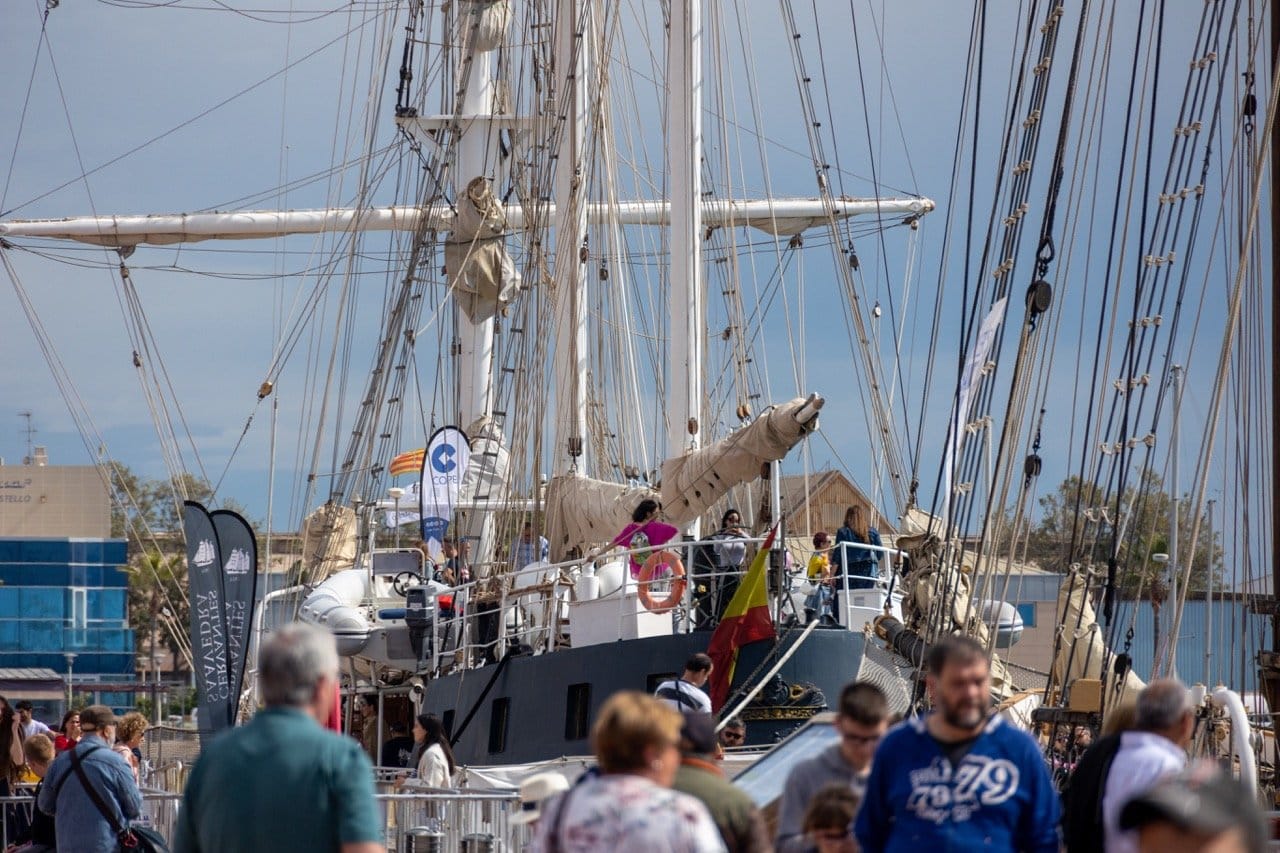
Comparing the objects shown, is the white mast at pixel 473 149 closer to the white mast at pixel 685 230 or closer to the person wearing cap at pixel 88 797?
the white mast at pixel 685 230

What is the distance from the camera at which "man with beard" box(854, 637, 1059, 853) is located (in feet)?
19.3

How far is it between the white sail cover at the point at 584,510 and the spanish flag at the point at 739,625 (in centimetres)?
553

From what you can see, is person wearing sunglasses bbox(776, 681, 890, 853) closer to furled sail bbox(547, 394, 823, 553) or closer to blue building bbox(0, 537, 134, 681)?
furled sail bbox(547, 394, 823, 553)

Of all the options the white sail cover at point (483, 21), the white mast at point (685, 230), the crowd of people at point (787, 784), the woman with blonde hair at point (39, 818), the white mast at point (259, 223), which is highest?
the white sail cover at point (483, 21)

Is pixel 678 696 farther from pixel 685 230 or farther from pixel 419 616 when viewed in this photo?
pixel 419 616

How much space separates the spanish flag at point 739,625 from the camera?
55.1 feet

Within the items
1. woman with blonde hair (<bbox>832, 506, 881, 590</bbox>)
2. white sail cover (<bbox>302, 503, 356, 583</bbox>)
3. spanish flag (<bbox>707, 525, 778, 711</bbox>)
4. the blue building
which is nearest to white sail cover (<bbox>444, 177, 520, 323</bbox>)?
white sail cover (<bbox>302, 503, 356, 583</bbox>)

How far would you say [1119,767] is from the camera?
6.56 metres

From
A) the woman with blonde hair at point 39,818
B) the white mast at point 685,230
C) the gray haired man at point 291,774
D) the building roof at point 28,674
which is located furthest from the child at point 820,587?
the building roof at point 28,674

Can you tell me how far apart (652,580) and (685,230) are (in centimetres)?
601

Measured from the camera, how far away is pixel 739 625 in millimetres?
16828

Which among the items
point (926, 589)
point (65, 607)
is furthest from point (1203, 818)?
point (65, 607)

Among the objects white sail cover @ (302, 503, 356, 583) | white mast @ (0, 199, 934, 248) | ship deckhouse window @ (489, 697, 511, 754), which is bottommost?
ship deckhouse window @ (489, 697, 511, 754)

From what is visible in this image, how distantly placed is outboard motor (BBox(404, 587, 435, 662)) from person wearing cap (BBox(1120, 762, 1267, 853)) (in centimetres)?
2019
